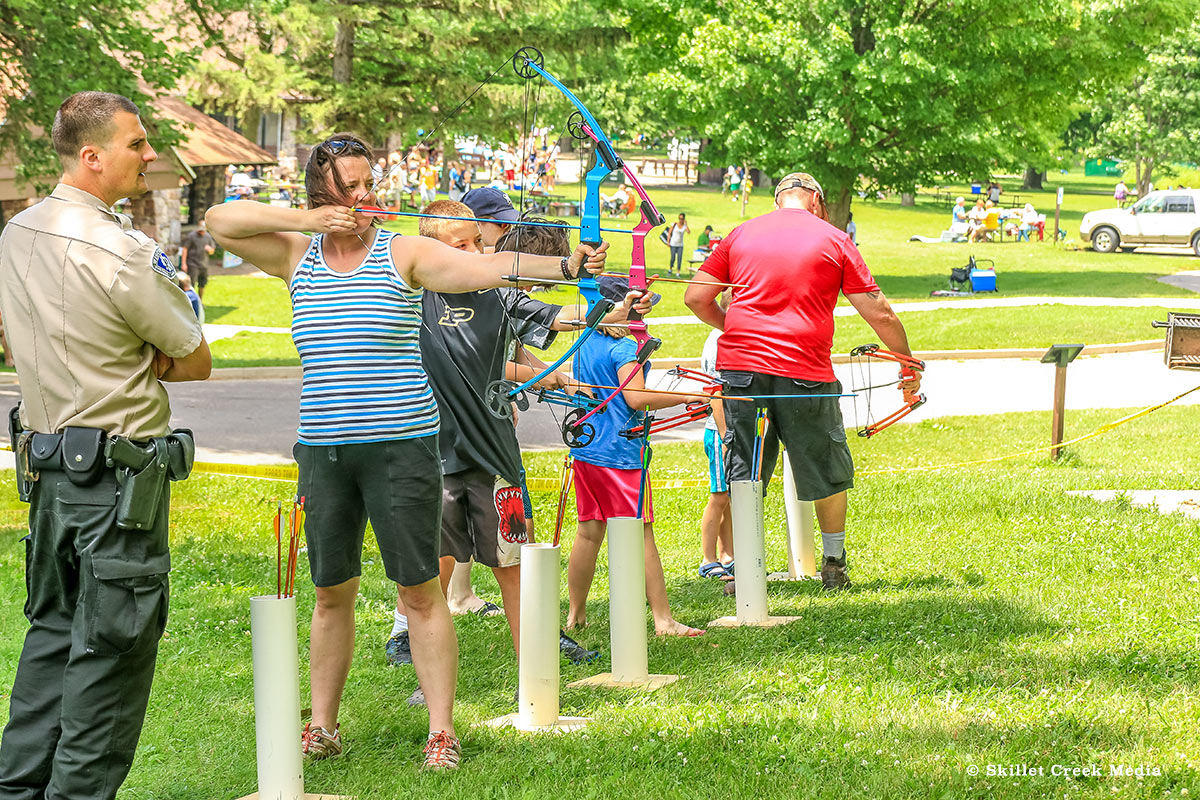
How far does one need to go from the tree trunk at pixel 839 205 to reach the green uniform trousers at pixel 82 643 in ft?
89.1

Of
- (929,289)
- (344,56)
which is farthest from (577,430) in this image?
(929,289)

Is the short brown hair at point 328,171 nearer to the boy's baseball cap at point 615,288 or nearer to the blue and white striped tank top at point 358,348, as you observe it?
the blue and white striped tank top at point 358,348

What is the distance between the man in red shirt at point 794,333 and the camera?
639 centimetres

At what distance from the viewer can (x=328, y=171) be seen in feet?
13.7

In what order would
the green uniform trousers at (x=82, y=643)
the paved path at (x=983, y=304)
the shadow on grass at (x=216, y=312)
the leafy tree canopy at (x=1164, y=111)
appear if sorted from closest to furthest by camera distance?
the green uniform trousers at (x=82, y=643) → the paved path at (x=983, y=304) → the shadow on grass at (x=216, y=312) → the leafy tree canopy at (x=1164, y=111)

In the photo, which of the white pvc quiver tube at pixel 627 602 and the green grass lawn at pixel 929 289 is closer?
the white pvc quiver tube at pixel 627 602

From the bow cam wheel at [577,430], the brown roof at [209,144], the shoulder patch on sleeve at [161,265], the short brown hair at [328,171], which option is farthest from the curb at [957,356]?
the shoulder patch on sleeve at [161,265]

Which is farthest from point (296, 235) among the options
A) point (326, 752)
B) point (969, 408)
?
point (969, 408)

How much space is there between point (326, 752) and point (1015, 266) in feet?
109

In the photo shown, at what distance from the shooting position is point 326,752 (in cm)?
454

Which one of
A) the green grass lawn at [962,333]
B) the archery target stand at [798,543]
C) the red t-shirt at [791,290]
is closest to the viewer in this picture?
the red t-shirt at [791,290]

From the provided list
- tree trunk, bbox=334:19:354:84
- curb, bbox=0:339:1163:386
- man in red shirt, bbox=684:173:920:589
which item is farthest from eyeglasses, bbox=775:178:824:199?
tree trunk, bbox=334:19:354:84

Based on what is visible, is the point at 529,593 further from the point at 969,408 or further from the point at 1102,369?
the point at 1102,369

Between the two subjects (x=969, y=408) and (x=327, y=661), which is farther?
(x=969, y=408)
